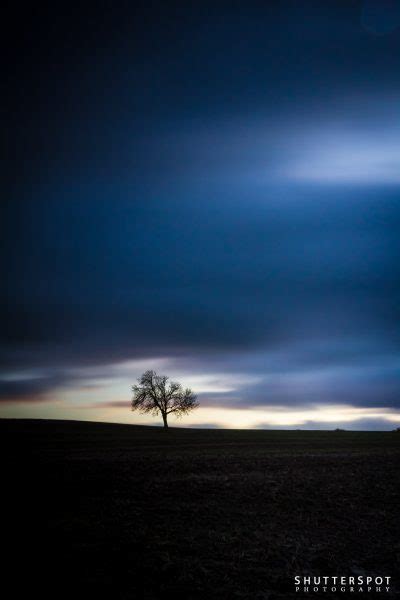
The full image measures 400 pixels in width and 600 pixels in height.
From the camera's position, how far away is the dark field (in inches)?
455

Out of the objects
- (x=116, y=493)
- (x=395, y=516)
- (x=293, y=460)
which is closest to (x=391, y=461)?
(x=293, y=460)

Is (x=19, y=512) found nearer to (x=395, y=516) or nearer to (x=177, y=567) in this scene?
(x=177, y=567)

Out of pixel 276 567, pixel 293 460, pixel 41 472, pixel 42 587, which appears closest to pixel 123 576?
pixel 42 587

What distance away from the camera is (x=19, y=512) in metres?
16.0

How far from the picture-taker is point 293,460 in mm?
29203

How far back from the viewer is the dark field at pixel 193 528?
11562 millimetres

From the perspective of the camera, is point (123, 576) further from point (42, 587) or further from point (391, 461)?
point (391, 461)

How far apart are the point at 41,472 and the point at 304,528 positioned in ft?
46.8

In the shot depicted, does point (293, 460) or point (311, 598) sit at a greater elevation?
point (293, 460)

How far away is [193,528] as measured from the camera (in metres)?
15.5

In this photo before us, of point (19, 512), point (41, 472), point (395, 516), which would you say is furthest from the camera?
point (41, 472)

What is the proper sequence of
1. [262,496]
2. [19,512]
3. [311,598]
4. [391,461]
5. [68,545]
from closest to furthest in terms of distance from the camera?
[311,598], [68,545], [19,512], [262,496], [391,461]

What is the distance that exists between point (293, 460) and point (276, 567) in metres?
17.1

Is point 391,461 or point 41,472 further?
point 391,461
